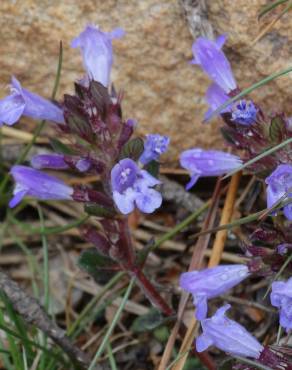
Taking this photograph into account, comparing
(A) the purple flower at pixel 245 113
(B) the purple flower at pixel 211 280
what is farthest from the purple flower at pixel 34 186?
(A) the purple flower at pixel 245 113

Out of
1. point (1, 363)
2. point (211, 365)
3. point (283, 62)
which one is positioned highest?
point (283, 62)

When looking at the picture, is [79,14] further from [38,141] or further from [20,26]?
[38,141]

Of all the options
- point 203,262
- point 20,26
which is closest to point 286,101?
point 203,262

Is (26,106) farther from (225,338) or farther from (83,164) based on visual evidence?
(225,338)

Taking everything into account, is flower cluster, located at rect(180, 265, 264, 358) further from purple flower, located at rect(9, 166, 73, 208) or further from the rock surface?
the rock surface

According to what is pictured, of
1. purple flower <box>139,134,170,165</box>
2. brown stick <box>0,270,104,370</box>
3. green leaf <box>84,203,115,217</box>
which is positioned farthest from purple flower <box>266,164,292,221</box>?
brown stick <box>0,270,104,370</box>

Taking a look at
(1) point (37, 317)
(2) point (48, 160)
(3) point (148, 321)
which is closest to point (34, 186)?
(2) point (48, 160)

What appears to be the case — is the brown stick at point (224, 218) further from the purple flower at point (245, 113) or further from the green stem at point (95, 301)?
the purple flower at point (245, 113)
